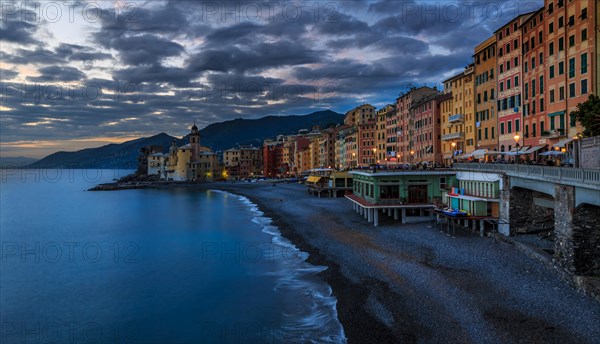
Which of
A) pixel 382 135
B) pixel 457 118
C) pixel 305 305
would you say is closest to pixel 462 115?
pixel 457 118

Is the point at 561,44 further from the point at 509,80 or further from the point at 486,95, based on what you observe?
the point at 486,95

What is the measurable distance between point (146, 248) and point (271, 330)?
3381cm

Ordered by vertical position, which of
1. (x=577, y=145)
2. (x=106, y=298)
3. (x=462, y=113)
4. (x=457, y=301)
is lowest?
(x=106, y=298)

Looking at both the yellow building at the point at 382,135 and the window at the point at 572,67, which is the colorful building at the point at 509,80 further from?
the yellow building at the point at 382,135

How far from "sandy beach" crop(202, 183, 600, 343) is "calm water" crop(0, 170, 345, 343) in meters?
2.09

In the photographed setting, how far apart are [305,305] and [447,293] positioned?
9393 millimetres

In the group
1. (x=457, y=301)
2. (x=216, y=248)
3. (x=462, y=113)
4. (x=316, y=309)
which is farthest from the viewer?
(x=462, y=113)

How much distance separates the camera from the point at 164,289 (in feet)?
118

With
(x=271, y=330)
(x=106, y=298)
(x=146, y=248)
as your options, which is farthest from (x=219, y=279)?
(x=146, y=248)

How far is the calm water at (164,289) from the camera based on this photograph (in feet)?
88.3

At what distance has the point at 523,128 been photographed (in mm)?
54312

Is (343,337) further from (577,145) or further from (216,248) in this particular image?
(216,248)

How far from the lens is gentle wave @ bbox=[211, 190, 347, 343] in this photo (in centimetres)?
2403

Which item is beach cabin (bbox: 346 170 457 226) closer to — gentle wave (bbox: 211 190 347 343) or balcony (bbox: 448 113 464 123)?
gentle wave (bbox: 211 190 347 343)
